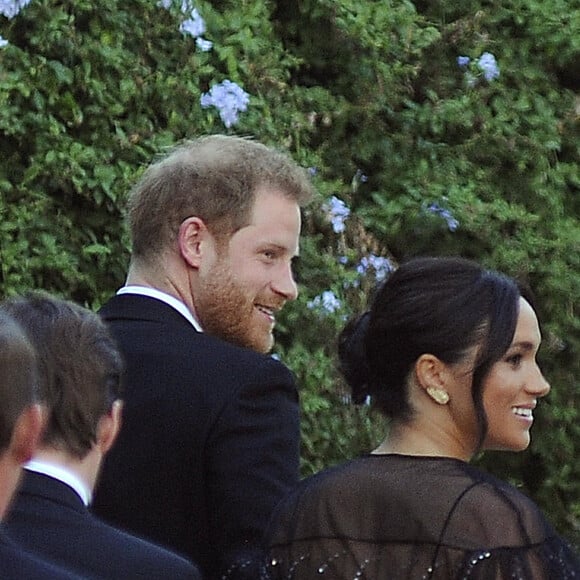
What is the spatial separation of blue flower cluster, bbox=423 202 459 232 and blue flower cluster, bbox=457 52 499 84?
0.52m

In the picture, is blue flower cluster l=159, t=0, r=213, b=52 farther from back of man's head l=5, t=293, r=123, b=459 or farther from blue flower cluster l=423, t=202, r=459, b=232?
back of man's head l=5, t=293, r=123, b=459

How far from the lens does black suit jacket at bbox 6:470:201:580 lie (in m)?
2.31

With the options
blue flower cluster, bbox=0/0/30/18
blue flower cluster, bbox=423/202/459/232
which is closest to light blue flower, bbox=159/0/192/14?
blue flower cluster, bbox=0/0/30/18

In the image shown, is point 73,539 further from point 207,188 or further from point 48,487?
point 207,188

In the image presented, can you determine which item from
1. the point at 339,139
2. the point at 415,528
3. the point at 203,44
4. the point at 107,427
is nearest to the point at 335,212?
the point at 339,139

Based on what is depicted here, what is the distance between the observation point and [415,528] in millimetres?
2586

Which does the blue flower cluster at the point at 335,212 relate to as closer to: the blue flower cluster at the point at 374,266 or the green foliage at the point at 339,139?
the green foliage at the point at 339,139

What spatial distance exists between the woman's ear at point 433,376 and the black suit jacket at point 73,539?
600 millimetres

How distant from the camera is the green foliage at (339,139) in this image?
4590mm

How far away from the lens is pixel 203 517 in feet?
9.55

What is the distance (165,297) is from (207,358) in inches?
7.3

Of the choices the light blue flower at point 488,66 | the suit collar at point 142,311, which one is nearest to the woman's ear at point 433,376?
the suit collar at point 142,311

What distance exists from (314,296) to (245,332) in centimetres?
194

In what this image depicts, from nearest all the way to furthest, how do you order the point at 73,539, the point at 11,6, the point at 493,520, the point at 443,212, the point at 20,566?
the point at 20,566
the point at 73,539
the point at 493,520
the point at 11,6
the point at 443,212
